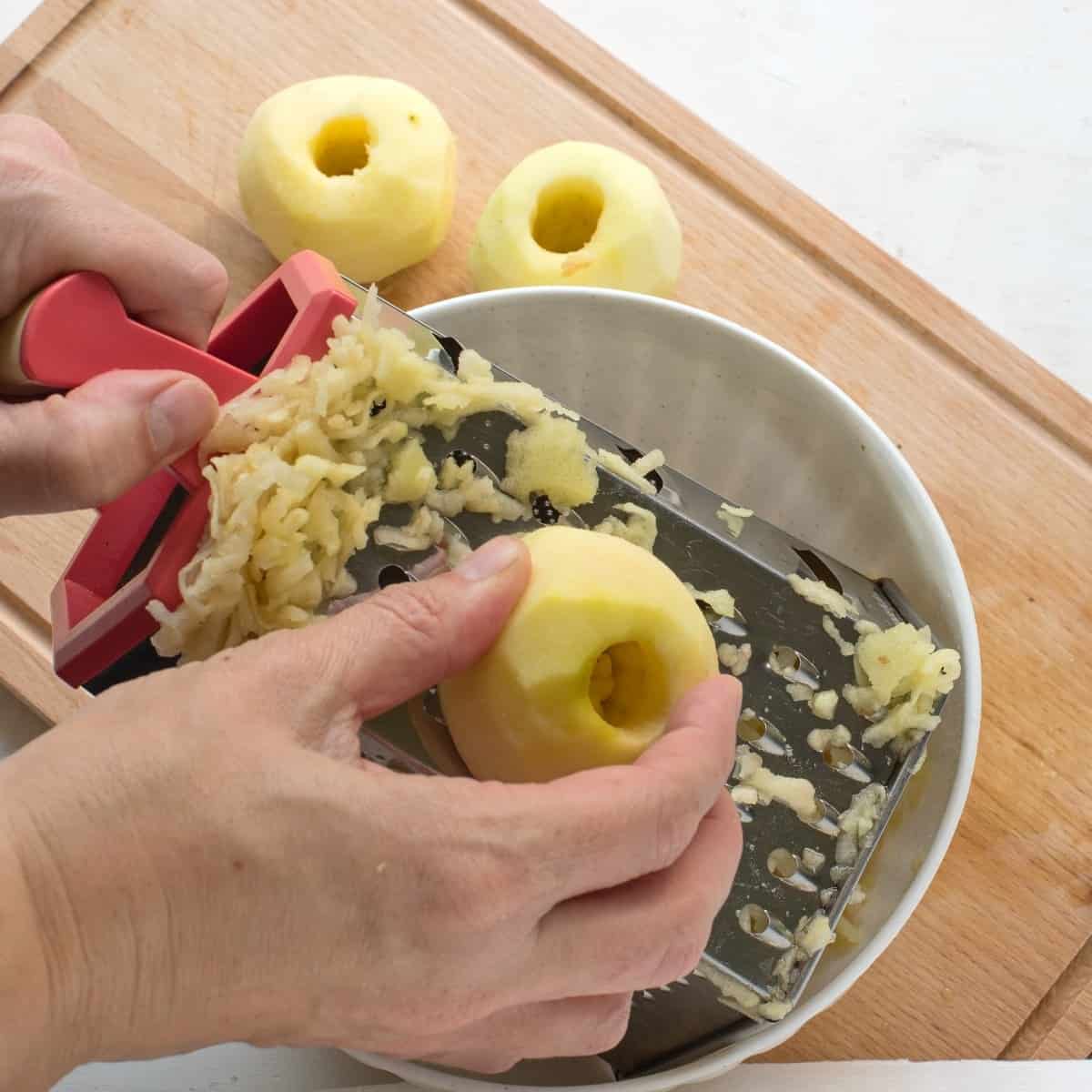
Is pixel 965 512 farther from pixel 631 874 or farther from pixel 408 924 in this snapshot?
pixel 408 924

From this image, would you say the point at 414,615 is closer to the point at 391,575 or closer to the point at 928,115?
the point at 391,575

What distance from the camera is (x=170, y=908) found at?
616 millimetres

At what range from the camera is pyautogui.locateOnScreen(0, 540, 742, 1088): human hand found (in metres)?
0.61

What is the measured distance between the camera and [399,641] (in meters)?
0.69

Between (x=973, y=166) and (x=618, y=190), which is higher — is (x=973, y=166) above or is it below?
above

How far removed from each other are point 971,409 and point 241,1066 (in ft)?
3.61

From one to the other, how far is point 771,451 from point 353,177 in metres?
0.58

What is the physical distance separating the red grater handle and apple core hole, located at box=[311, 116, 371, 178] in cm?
51

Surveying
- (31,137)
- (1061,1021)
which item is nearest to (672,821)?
(1061,1021)

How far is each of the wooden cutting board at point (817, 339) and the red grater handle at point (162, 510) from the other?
0.45 metres

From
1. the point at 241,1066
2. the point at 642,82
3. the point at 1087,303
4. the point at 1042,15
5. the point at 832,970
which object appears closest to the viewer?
the point at 832,970

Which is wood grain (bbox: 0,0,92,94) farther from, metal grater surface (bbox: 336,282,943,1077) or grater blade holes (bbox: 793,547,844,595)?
grater blade holes (bbox: 793,547,844,595)

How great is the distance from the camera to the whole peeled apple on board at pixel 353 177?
1274 millimetres

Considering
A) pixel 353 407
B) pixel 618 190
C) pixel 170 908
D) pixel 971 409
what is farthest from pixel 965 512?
pixel 170 908
